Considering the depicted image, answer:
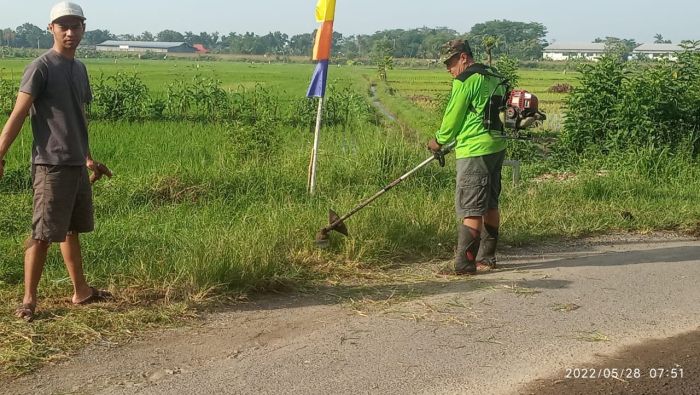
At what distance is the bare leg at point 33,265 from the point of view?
13.4 feet

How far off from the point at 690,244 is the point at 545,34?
106m

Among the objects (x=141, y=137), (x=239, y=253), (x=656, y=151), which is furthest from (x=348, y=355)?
(x=141, y=137)

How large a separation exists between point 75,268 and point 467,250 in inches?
106

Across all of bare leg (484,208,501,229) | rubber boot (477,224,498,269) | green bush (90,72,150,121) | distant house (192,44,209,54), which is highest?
distant house (192,44,209,54)

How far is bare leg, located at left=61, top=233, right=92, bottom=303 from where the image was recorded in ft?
14.2

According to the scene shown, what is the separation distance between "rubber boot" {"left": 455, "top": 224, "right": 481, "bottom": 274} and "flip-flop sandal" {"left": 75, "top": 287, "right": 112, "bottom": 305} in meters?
2.45

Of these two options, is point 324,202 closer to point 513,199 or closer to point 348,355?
point 513,199

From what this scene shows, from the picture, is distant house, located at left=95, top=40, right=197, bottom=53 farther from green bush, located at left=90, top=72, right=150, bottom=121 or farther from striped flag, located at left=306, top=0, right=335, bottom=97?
striped flag, located at left=306, top=0, right=335, bottom=97

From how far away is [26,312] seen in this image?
157 inches

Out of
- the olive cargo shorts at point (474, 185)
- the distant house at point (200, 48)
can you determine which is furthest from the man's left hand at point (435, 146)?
the distant house at point (200, 48)

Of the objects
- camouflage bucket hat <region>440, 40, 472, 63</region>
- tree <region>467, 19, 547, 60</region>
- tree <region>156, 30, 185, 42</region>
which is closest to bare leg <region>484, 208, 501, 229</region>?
camouflage bucket hat <region>440, 40, 472, 63</region>

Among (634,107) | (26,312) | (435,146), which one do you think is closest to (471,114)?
(435,146)

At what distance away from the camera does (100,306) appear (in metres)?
4.28

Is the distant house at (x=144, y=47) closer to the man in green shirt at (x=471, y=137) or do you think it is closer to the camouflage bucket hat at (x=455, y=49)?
the camouflage bucket hat at (x=455, y=49)
